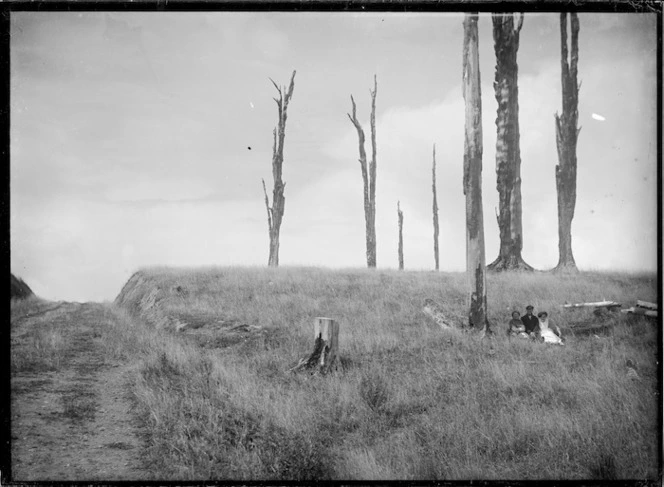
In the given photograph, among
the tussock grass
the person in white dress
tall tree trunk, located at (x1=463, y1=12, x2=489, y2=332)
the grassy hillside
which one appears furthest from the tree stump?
the tussock grass

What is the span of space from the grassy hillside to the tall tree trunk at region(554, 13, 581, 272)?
1.43 ft

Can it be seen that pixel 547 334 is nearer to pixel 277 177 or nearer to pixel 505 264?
pixel 505 264

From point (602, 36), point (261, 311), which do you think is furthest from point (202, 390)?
point (602, 36)

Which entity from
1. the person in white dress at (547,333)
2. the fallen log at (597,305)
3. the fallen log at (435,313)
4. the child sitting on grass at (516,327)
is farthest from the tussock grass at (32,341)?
the fallen log at (597,305)

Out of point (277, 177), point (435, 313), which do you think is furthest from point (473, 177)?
point (277, 177)

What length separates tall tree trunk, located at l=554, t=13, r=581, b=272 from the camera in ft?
15.4

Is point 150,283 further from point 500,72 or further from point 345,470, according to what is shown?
point 500,72

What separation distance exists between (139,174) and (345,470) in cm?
363

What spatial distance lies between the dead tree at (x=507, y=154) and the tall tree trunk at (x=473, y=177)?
32 centimetres

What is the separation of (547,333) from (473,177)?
7.75 feet

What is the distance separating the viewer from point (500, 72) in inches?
257

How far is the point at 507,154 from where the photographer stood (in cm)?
693

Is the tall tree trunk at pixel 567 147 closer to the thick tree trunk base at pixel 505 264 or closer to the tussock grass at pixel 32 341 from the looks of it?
the thick tree trunk base at pixel 505 264

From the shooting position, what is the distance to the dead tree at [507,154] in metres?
5.32
